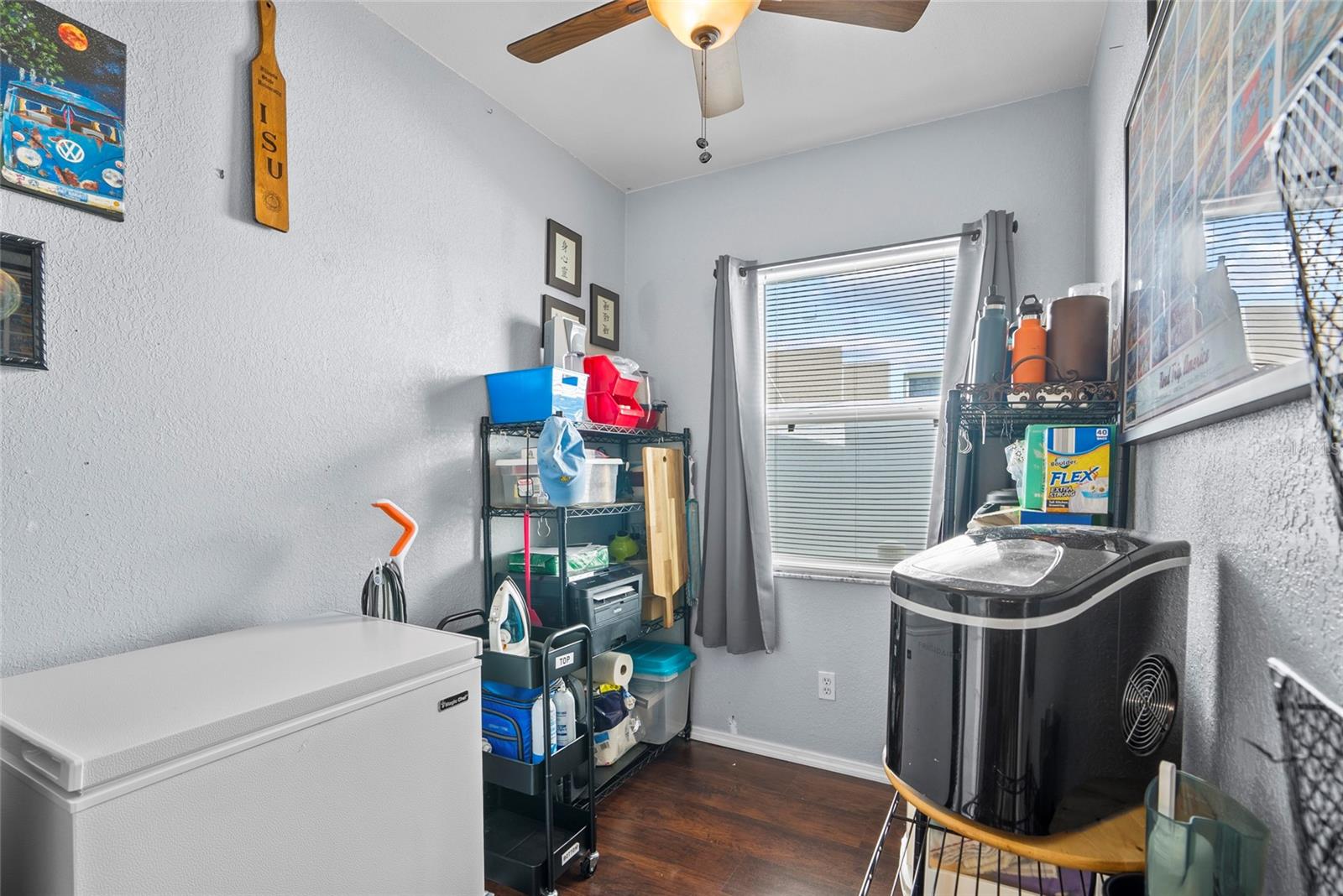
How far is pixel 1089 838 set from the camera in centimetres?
74

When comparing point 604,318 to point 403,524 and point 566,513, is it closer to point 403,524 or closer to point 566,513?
point 566,513

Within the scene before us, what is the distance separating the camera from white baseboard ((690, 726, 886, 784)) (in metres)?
2.49

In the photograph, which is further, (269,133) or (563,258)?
(563,258)

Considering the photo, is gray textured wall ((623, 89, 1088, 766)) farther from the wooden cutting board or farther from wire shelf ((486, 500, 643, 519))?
wire shelf ((486, 500, 643, 519))

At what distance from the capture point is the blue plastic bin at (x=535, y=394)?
2.14m

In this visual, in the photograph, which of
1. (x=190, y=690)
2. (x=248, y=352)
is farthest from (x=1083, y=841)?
(x=248, y=352)

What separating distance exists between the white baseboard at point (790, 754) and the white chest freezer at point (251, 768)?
159 centimetres

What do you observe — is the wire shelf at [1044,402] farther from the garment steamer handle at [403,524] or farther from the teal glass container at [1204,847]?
the garment steamer handle at [403,524]

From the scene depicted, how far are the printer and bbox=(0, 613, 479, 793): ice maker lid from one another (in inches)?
29.8

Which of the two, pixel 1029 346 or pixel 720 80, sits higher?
pixel 720 80

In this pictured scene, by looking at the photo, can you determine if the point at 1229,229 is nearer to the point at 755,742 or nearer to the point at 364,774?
the point at 364,774

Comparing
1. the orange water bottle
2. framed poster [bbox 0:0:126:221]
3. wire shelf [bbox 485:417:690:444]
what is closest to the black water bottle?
the orange water bottle

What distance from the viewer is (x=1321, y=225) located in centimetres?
38

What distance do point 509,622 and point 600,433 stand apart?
2.73 ft
